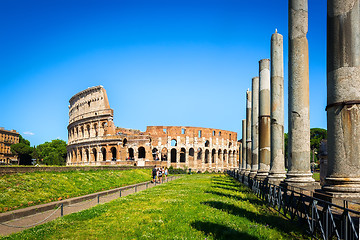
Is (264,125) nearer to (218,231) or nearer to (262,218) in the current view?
(262,218)

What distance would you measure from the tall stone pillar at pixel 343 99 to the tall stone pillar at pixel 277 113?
6.23 metres

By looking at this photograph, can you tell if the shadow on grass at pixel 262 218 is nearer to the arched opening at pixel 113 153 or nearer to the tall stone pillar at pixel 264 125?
the tall stone pillar at pixel 264 125

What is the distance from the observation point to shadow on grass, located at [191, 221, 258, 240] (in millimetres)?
5734

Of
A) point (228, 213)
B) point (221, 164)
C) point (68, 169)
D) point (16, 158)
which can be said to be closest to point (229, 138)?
point (221, 164)

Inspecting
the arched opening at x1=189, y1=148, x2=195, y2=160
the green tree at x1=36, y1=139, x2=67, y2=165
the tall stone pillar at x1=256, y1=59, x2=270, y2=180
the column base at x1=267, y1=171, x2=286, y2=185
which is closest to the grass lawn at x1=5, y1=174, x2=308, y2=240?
the column base at x1=267, y1=171, x2=286, y2=185

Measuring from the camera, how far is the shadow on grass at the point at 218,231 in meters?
5.73

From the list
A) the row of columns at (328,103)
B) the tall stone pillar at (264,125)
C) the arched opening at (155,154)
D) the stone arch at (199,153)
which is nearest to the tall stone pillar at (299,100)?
the row of columns at (328,103)

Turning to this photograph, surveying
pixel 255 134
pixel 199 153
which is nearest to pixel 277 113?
pixel 255 134

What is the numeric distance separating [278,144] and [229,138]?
166 ft

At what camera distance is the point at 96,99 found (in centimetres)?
5416

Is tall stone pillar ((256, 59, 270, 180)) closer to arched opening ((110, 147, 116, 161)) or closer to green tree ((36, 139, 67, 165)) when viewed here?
Result: arched opening ((110, 147, 116, 161))

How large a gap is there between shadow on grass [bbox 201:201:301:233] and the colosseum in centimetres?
3763

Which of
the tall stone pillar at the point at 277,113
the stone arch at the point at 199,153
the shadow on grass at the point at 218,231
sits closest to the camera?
the shadow on grass at the point at 218,231

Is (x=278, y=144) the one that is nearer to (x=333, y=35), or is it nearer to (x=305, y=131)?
(x=305, y=131)
